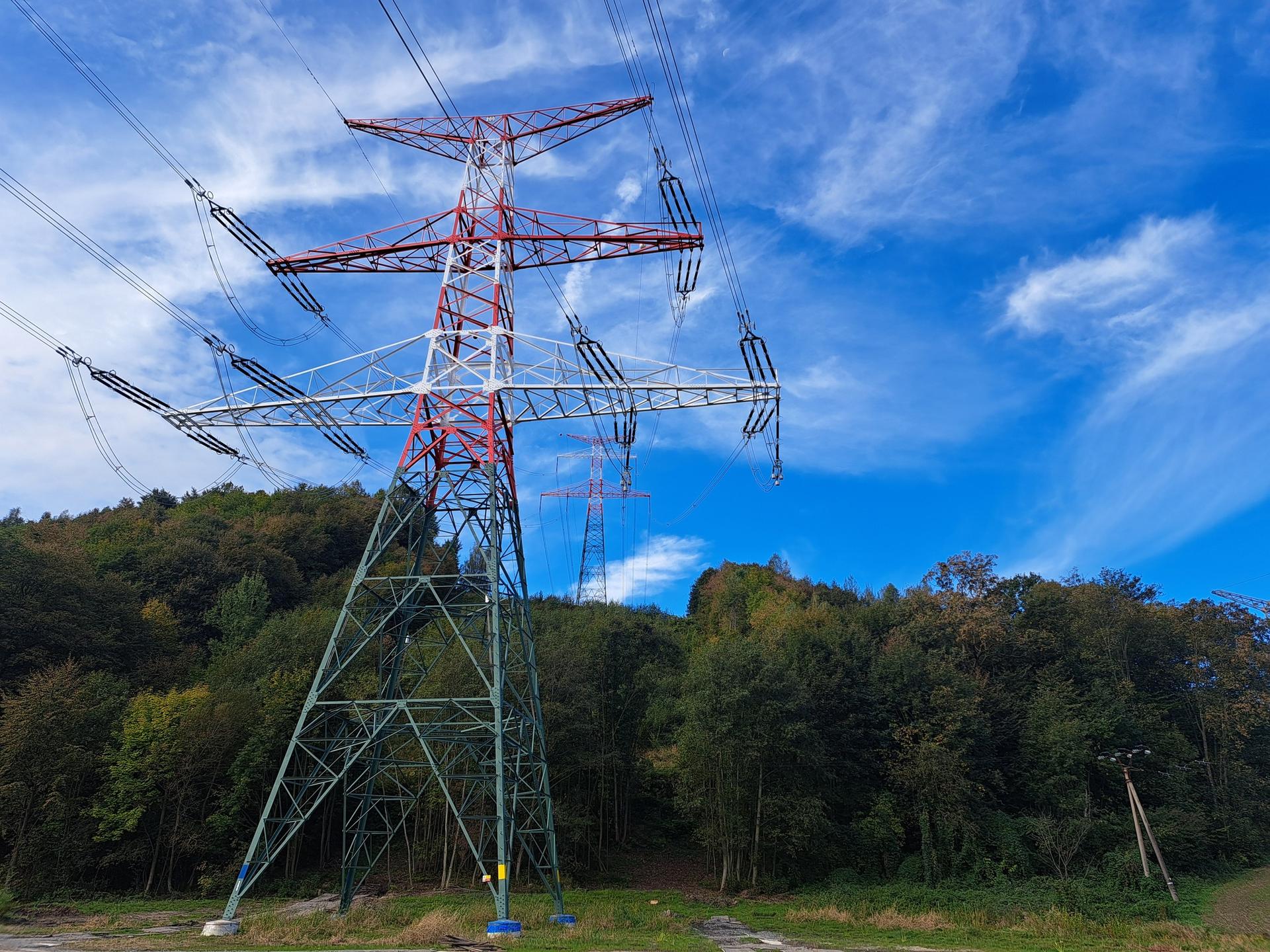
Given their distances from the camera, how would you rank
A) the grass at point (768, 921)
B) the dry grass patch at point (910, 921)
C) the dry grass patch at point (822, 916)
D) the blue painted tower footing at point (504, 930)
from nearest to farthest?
the blue painted tower footing at point (504, 930), the grass at point (768, 921), the dry grass patch at point (910, 921), the dry grass patch at point (822, 916)

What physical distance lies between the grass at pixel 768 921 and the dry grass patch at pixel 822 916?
49mm

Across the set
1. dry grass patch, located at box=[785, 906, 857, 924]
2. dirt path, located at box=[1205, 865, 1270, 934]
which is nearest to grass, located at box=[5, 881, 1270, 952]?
dry grass patch, located at box=[785, 906, 857, 924]

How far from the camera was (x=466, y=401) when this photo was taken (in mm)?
20297

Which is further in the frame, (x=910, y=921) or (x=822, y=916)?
(x=822, y=916)

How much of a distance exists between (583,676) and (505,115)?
27.1 m

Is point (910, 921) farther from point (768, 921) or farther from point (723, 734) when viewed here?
point (723, 734)

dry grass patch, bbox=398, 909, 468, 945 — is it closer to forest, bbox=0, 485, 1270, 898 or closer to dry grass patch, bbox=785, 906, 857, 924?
dry grass patch, bbox=785, 906, 857, 924

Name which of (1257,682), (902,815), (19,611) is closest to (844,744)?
(902,815)

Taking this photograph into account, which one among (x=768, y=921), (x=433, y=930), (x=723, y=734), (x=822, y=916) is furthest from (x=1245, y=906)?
(x=433, y=930)

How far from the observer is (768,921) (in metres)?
25.2

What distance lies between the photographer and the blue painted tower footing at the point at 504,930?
52.9 feet

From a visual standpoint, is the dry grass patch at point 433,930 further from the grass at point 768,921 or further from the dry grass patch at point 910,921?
the dry grass patch at point 910,921

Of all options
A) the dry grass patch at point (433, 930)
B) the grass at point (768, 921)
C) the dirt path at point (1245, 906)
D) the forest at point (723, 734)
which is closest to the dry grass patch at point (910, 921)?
the grass at point (768, 921)

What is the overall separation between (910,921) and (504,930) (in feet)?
48.7
